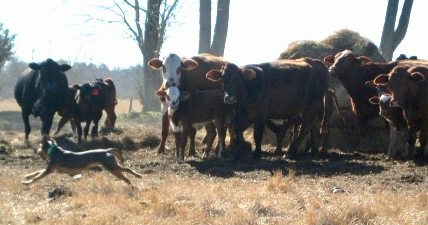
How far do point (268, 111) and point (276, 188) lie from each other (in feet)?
14.2

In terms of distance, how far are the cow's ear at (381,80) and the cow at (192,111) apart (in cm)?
309

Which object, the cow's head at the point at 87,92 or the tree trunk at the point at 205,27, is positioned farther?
the tree trunk at the point at 205,27

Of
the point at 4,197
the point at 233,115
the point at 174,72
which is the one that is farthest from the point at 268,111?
the point at 4,197

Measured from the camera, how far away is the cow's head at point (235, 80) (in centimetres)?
1305

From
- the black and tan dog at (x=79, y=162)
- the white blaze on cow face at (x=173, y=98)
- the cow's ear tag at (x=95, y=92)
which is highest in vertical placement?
the white blaze on cow face at (x=173, y=98)

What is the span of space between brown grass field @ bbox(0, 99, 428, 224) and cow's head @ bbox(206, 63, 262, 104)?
1.28 meters

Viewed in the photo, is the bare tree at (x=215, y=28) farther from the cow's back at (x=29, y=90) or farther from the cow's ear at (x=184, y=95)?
Result: the cow's ear at (x=184, y=95)

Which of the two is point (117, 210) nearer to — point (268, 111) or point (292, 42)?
point (268, 111)

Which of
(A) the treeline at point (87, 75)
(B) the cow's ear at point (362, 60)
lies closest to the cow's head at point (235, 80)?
(B) the cow's ear at point (362, 60)

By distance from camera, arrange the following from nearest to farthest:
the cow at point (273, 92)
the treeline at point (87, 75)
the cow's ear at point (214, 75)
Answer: the cow at point (273, 92) → the cow's ear at point (214, 75) → the treeline at point (87, 75)

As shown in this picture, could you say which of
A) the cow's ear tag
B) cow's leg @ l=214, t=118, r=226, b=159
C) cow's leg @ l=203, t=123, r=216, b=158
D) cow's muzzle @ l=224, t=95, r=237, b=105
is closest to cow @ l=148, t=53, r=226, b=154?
cow's leg @ l=203, t=123, r=216, b=158

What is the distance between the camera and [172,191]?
30.6 ft

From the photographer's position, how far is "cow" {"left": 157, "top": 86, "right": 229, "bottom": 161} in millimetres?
13398

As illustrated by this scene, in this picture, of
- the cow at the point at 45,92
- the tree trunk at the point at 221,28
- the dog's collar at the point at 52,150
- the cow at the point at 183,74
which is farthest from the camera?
the tree trunk at the point at 221,28
